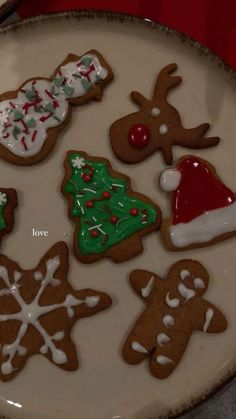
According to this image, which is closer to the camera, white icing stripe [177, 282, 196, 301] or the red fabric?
white icing stripe [177, 282, 196, 301]

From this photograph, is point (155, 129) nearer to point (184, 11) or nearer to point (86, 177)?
point (86, 177)

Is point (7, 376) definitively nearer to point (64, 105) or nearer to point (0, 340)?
point (0, 340)

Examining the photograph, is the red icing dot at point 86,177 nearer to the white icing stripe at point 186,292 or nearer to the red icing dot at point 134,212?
the red icing dot at point 134,212

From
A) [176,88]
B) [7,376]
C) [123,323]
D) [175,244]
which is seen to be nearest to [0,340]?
[7,376]

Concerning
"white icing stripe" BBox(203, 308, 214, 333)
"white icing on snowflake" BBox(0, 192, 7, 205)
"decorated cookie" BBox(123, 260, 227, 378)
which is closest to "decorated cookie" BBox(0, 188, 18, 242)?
"white icing on snowflake" BBox(0, 192, 7, 205)

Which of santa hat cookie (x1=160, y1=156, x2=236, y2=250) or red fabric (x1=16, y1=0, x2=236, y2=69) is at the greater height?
red fabric (x1=16, y1=0, x2=236, y2=69)

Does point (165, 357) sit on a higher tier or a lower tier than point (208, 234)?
lower

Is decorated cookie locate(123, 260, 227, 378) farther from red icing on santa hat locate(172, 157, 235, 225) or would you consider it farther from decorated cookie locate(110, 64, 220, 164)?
decorated cookie locate(110, 64, 220, 164)
